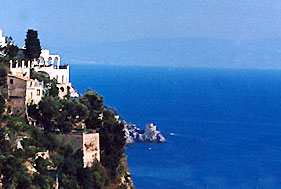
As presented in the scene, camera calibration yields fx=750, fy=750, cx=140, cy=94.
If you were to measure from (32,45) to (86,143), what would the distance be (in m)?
8.51

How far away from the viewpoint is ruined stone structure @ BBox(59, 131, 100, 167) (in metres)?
28.2

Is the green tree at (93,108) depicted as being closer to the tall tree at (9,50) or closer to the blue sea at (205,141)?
the tall tree at (9,50)

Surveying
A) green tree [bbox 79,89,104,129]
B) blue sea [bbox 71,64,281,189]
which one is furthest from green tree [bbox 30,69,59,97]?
blue sea [bbox 71,64,281,189]

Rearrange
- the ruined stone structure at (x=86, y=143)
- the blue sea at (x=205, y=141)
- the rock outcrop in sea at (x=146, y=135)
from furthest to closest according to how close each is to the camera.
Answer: the rock outcrop in sea at (x=146, y=135) < the blue sea at (x=205, y=141) < the ruined stone structure at (x=86, y=143)

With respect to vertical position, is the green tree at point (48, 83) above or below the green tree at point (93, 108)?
above

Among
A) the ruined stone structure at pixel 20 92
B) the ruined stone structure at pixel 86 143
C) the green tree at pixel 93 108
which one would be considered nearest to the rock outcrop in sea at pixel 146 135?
the green tree at pixel 93 108

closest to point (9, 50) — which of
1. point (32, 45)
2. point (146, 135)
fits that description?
point (32, 45)

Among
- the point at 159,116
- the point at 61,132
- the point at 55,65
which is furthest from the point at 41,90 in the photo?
the point at 159,116

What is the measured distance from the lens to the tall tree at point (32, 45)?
3506 centimetres

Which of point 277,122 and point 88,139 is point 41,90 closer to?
point 88,139

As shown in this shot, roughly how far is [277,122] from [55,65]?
77604 mm

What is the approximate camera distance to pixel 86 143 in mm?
28406

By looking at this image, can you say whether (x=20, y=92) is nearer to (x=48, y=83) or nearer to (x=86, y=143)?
(x=86, y=143)

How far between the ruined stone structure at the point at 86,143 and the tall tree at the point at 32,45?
765 centimetres
